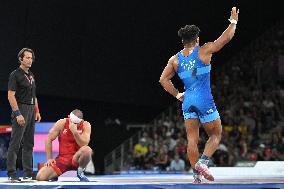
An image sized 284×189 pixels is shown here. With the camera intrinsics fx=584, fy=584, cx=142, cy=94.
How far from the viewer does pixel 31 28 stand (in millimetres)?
15984

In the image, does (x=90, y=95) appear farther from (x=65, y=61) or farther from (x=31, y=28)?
(x=31, y=28)

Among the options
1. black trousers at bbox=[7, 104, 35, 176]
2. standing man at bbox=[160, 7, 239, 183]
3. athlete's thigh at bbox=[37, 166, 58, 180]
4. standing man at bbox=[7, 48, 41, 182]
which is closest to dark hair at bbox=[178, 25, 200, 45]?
standing man at bbox=[160, 7, 239, 183]

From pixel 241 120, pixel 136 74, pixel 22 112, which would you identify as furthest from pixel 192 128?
pixel 136 74

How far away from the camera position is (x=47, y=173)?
751 cm

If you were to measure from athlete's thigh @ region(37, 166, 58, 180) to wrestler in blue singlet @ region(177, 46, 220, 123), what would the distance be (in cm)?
208

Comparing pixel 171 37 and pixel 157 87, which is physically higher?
pixel 171 37

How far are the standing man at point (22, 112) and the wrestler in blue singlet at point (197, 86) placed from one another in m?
2.11

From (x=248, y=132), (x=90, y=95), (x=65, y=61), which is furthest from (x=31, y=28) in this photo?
(x=248, y=132)

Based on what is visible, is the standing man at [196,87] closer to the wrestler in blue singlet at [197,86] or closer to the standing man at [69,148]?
the wrestler in blue singlet at [197,86]

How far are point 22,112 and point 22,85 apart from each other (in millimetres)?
349

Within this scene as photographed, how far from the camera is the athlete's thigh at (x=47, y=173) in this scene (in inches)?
294

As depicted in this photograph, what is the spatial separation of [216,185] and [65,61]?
38.5ft

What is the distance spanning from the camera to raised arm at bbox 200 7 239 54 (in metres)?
6.40

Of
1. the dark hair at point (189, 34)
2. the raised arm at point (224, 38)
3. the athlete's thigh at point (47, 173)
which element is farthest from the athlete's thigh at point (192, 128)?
the athlete's thigh at point (47, 173)
